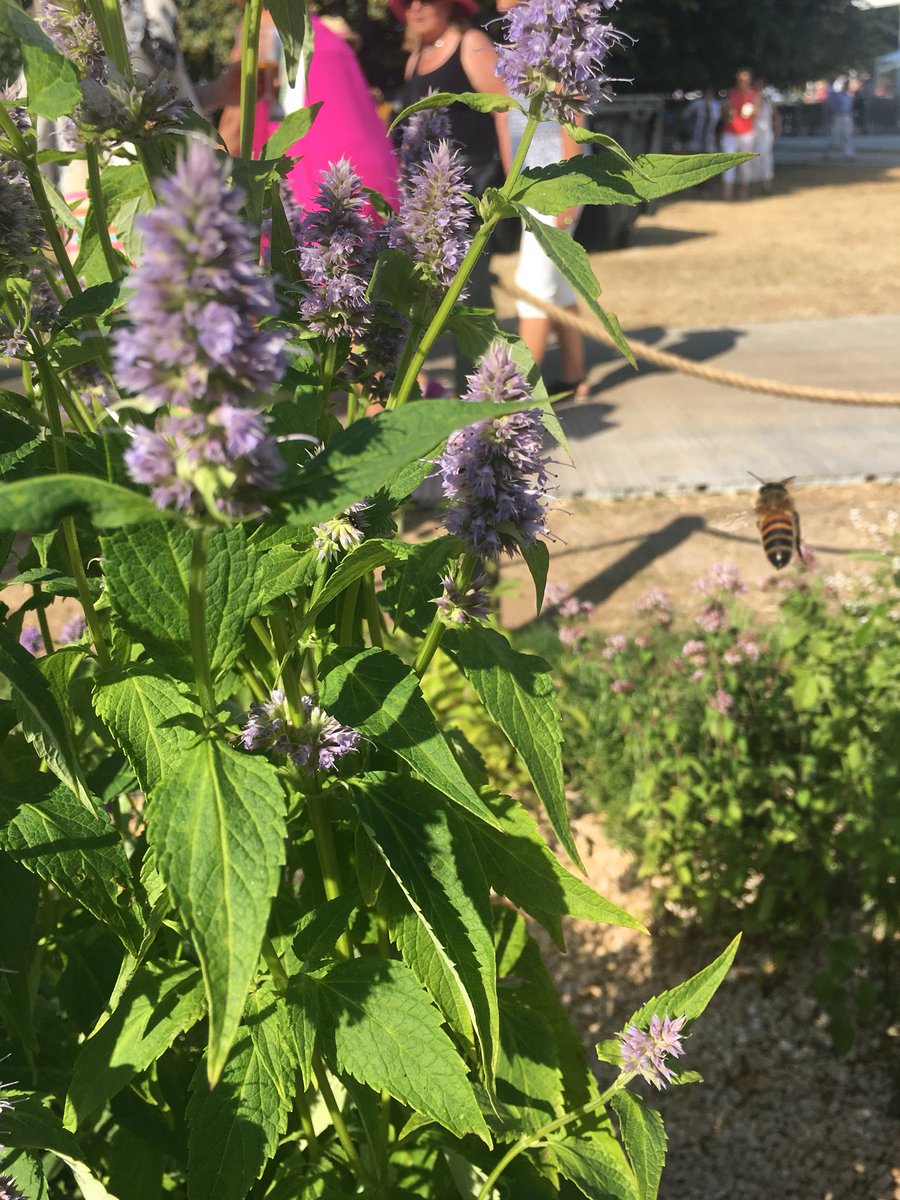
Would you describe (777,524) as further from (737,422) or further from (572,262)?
(737,422)

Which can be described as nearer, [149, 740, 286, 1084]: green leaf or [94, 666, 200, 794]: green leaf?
[149, 740, 286, 1084]: green leaf

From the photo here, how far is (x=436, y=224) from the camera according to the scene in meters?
1.28

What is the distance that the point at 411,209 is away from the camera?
130 centimetres

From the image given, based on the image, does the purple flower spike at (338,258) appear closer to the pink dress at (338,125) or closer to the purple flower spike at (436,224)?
the purple flower spike at (436,224)

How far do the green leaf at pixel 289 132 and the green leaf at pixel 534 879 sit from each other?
2.76 ft

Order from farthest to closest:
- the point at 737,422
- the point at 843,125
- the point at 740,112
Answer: the point at 843,125, the point at 740,112, the point at 737,422

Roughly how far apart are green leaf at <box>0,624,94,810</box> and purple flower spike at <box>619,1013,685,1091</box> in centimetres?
75

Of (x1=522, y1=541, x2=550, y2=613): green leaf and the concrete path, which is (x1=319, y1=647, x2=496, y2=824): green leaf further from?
the concrete path

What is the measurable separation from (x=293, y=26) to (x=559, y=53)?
1.11 ft

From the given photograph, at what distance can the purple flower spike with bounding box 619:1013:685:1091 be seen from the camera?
1392mm

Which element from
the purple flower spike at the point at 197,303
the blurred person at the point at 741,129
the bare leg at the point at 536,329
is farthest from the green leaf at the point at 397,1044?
the blurred person at the point at 741,129

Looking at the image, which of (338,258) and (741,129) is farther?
(741,129)

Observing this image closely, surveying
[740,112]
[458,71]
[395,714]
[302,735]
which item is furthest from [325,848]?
[740,112]

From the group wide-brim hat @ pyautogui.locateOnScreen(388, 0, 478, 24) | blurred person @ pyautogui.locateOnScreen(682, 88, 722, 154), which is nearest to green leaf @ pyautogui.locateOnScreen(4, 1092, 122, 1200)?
wide-brim hat @ pyautogui.locateOnScreen(388, 0, 478, 24)
